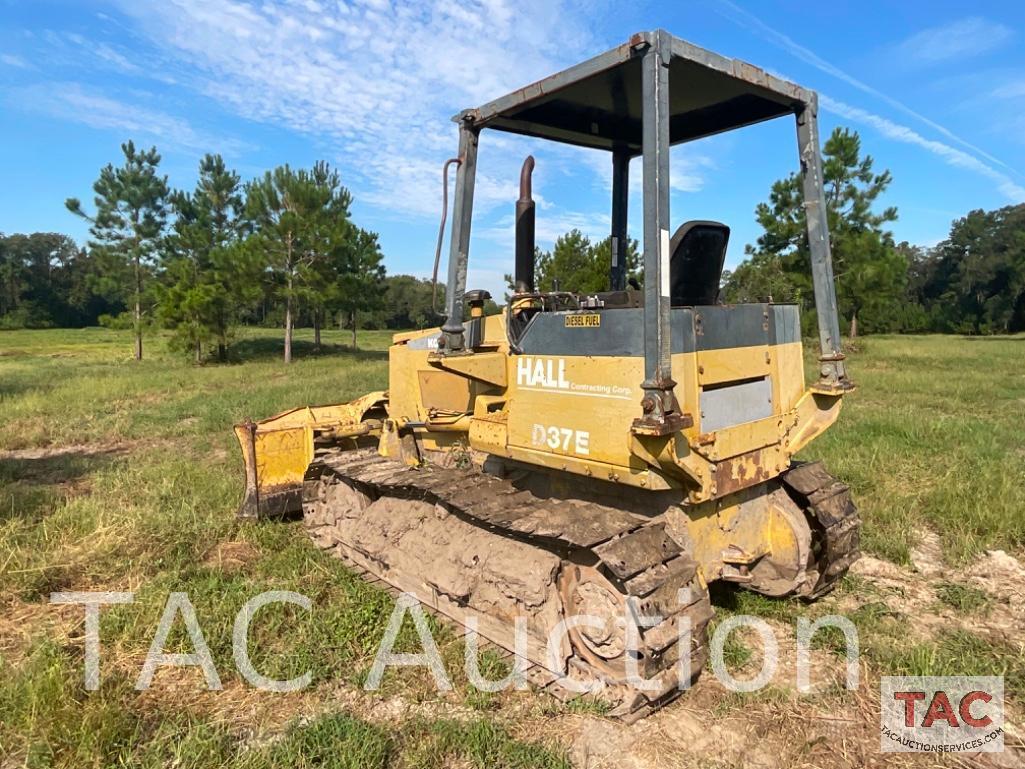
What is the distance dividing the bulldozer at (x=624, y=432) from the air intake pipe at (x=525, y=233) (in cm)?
1

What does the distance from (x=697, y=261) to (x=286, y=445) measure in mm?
4342

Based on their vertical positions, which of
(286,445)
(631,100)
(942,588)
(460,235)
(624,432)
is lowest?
(942,588)

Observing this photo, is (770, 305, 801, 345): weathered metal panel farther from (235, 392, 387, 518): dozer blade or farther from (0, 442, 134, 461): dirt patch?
(0, 442, 134, 461): dirt patch

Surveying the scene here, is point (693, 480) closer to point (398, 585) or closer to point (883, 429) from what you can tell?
point (398, 585)

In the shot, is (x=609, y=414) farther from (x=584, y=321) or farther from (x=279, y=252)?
(x=279, y=252)

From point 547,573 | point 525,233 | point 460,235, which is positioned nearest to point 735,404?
point 547,573

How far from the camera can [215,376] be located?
22.5m

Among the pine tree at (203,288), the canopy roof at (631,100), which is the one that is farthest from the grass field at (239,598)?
the pine tree at (203,288)

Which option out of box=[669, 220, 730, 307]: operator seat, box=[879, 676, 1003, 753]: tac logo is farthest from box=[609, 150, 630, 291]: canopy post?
box=[879, 676, 1003, 753]: tac logo

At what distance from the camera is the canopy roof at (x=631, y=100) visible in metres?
3.56

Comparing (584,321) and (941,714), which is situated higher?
(584,321)

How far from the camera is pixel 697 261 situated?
4023 millimetres

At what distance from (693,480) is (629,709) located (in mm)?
1205

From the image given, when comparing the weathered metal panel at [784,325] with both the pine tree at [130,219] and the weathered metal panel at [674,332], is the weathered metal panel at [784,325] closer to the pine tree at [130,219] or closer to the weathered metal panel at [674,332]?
the weathered metal panel at [674,332]
